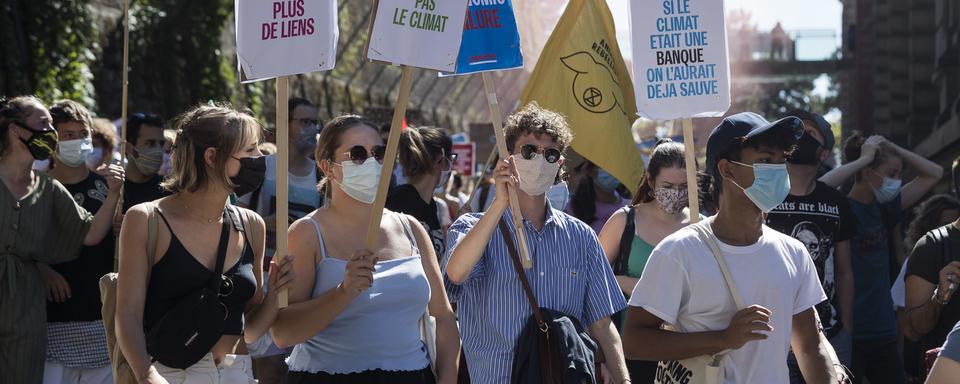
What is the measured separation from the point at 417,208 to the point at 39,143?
195 cm

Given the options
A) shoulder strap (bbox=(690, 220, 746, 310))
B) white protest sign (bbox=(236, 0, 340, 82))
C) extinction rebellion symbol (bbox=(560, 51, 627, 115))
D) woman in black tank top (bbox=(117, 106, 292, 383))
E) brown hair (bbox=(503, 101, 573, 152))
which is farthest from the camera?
extinction rebellion symbol (bbox=(560, 51, 627, 115))

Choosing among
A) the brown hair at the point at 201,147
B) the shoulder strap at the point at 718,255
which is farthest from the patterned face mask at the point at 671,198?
the brown hair at the point at 201,147

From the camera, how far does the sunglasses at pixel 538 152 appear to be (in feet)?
17.5

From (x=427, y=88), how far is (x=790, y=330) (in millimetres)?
33013

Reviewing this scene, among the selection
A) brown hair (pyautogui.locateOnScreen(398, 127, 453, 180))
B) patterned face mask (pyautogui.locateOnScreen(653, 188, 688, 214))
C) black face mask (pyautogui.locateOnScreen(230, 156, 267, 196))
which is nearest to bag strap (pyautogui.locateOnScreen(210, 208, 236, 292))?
black face mask (pyautogui.locateOnScreen(230, 156, 267, 196))

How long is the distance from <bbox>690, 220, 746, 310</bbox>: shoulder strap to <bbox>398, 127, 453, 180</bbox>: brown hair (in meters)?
3.18

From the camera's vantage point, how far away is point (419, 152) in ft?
25.2

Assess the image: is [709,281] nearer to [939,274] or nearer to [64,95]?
[939,274]

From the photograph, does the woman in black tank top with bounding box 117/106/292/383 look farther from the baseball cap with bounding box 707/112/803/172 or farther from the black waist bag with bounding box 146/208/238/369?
the baseball cap with bounding box 707/112/803/172

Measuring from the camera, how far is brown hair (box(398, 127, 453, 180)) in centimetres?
769

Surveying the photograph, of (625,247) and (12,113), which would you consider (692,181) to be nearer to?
(625,247)

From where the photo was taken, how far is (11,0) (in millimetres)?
15000

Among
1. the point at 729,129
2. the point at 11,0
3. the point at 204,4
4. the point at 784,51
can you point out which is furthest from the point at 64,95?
the point at 784,51

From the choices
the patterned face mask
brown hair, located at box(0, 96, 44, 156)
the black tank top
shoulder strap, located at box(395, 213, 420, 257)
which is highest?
brown hair, located at box(0, 96, 44, 156)
